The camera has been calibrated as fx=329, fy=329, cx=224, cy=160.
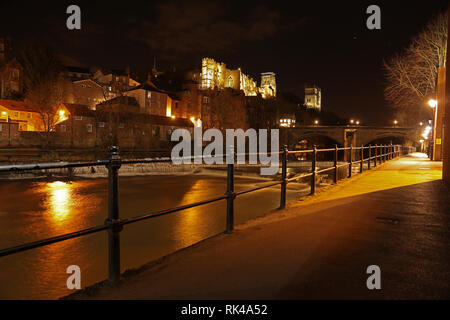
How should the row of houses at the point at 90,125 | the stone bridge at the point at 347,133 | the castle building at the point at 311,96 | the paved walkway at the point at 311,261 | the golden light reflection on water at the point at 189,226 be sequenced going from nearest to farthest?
the paved walkway at the point at 311,261, the golden light reflection on water at the point at 189,226, the row of houses at the point at 90,125, the stone bridge at the point at 347,133, the castle building at the point at 311,96

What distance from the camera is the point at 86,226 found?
11.1 metres

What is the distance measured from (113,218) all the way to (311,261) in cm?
210

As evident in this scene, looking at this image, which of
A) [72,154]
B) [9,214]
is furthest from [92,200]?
[72,154]

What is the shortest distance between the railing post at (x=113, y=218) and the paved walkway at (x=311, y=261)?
0.47ft

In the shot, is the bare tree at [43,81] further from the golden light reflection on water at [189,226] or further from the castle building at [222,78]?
the castle building at [222,78]

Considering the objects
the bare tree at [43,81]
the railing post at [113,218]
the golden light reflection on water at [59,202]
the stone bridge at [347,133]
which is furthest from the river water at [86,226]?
the stone bridge at [347,133]

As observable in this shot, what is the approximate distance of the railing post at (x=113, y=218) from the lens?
2.99 meters

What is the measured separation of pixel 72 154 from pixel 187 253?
39979mm

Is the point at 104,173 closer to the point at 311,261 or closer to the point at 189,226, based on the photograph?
the point at 189,226

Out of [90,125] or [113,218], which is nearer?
[113,218]

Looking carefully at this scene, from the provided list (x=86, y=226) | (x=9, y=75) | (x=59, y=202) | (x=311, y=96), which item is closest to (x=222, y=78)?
(x=311, y=96)

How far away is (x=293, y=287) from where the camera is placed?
9.51 feet

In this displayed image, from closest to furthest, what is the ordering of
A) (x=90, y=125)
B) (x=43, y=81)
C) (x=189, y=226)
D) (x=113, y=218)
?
1. (x=113, y=218)
2. (x=189, y=226)
3. (x=90, y=125)
4. (x=43, y=81)
